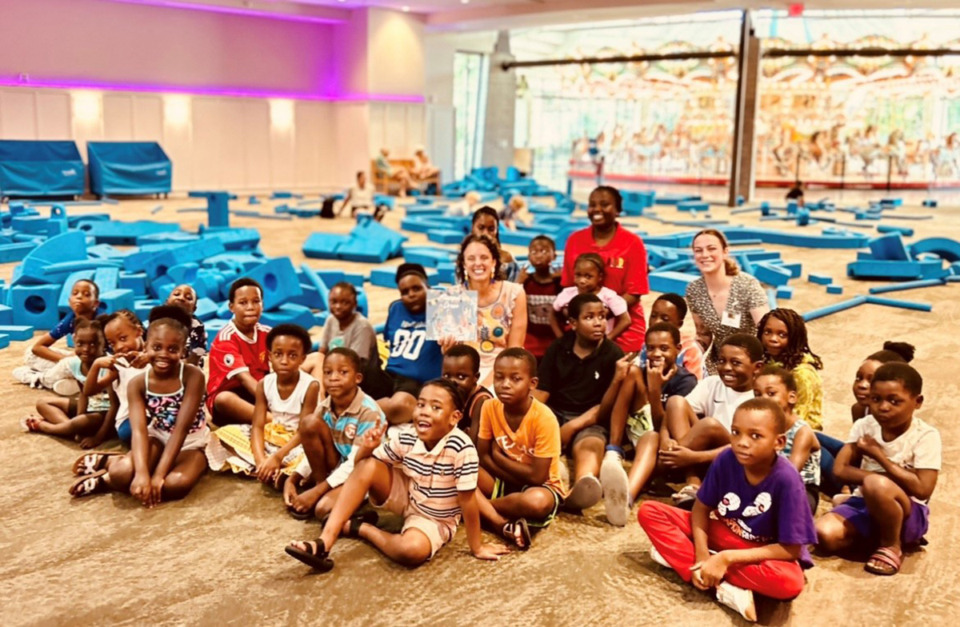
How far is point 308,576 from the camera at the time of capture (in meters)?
3.72

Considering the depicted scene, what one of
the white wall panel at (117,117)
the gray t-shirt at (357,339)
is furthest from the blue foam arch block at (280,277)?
the white wall panel at (117,117)

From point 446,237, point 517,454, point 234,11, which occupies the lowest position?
→ point 517,454

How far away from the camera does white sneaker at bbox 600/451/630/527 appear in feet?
13.7

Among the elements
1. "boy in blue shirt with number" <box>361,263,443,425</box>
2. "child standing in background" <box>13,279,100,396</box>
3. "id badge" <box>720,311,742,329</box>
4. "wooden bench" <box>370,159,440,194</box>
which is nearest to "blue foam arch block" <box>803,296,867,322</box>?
"id badge" <box>720,311,742,329</box>

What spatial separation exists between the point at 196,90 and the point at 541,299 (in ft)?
71.8

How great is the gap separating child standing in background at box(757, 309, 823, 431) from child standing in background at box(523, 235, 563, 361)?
1.44 meters

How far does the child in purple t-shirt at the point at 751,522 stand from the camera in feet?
11.4

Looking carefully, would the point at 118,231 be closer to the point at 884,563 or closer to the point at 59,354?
the point at 59,354

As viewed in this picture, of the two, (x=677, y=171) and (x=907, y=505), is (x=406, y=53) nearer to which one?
(x=677, y=171)

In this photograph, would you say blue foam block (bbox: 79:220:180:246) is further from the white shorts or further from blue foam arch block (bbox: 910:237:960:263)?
blue foam arch block (bbox: 910:237:960:263)

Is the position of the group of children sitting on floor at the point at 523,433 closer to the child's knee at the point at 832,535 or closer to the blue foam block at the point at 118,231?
the child's knee at the point at 832,535

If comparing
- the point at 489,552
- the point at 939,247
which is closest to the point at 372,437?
the point at 489,552

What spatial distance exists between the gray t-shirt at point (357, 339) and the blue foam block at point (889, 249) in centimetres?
862

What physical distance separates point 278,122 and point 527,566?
25292mm
